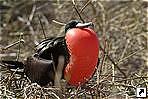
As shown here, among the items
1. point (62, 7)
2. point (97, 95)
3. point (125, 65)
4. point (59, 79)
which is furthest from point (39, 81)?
point (62, 7)

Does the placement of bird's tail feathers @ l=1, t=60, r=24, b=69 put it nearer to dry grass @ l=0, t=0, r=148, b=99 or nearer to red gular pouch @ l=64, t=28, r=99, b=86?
dry grass @ l=0, t=0, r=148, b=99

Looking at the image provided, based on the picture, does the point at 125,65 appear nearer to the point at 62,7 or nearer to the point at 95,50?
the point at 62,7

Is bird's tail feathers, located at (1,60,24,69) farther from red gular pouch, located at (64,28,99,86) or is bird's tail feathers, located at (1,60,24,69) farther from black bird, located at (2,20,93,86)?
red gular pouch, located at (64,28,99,86)

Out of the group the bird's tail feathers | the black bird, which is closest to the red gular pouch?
the black bird

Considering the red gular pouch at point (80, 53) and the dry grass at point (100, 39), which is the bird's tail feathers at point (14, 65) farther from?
the red gular pouch at point (80, 53)

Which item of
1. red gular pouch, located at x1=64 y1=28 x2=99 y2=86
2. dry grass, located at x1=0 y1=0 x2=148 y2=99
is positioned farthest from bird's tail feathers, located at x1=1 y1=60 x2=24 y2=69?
red gular pouch, located at x1=64 y1=28 x2=99 y2=86

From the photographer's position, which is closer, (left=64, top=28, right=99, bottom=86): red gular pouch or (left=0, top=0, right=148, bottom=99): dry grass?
(left=64, top=28, right=99, bottom=86): red gular pouch
